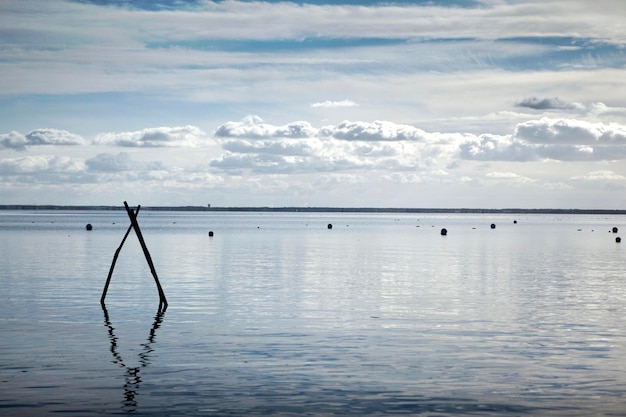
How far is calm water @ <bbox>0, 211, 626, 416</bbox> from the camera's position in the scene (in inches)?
854

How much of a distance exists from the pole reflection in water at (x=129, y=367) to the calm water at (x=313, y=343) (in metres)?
0.08

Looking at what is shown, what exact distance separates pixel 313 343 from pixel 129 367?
23.8 feet

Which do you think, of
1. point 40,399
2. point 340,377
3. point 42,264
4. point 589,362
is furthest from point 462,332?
point 42,264

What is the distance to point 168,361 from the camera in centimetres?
2692

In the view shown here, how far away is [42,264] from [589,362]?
50.9 m

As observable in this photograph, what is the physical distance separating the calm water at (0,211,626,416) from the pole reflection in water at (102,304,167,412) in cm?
8

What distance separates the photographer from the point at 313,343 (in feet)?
100

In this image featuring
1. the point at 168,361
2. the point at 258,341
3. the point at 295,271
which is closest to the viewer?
the point at 168,361

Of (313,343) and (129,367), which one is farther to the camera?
(313,343)

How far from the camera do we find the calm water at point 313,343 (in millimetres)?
21703

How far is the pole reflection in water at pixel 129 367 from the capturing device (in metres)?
21.5

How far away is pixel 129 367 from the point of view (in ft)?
84.8

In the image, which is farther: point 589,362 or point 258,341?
point 258,341

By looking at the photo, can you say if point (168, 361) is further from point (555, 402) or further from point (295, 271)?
point (295, 271)
